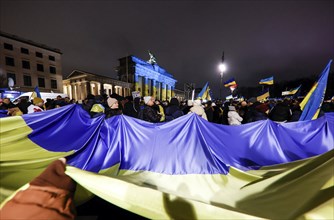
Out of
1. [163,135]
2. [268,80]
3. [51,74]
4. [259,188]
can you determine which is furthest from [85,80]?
[259,188]

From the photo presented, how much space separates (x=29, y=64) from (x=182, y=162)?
4835 centimetres

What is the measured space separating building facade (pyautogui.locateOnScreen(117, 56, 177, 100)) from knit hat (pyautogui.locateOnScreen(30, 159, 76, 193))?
50981 mm

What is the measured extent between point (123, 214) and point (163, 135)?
215 cm

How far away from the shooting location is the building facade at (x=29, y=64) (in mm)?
34531

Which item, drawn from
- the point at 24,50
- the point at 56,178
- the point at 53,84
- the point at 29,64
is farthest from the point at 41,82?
the point at 56,178

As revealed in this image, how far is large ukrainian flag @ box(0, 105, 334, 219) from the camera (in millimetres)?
1630

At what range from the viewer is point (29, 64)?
38562 mm

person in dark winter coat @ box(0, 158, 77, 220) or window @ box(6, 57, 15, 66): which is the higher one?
window @ box(6, 57, 15, 66)

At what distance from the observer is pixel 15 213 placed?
4.08 ft

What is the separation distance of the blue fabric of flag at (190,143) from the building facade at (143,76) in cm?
4801

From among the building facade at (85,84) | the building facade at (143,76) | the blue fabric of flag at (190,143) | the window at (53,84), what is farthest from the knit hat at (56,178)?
the building facade at (143,76)

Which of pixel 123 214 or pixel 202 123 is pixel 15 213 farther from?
pixel 202 123

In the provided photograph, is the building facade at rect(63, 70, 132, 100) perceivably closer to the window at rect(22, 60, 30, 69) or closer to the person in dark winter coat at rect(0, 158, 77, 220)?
the window at rect(22, 60, 30, 69)

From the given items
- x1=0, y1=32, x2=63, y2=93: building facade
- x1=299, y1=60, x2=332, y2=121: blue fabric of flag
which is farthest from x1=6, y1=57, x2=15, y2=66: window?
x1=299, y1=60, x2=332, y2=121: blue fabric of flag
